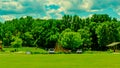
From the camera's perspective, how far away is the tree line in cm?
11839

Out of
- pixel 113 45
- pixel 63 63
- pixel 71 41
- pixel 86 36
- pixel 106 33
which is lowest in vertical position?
pixel 113 45

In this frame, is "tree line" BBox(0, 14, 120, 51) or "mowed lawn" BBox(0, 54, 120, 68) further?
"tree line" BBox(0, 14, 120, 51)

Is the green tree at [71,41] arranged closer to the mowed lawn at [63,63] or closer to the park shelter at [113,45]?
the park shelter at [113,45]

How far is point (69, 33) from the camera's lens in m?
117

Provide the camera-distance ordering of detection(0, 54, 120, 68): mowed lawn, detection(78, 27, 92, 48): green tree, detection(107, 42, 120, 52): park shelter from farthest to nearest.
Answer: detection(78, 27, 92, 48): green tree, detection(107, 42, 120, 52): park shelter, detection(0, 54, 120, 68): mowed lawn

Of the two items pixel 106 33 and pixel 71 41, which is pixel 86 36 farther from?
pixel 71 41

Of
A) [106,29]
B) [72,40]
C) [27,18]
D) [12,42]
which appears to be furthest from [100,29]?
[27,18]

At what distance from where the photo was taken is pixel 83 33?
123m

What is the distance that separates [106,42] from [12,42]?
1288 inches

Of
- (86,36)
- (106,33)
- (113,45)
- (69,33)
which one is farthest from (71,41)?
(113,45)

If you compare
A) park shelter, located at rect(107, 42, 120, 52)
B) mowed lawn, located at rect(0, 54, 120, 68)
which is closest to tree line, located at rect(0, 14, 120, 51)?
park shelter, located at rect(107, 42, 120, 52)

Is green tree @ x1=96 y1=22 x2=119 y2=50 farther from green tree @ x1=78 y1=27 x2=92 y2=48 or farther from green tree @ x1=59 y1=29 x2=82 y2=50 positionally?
green tree @ x1=59 y1=29 x2=82 y2=50

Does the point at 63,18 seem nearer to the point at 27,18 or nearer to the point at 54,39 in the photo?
the point at 54,39

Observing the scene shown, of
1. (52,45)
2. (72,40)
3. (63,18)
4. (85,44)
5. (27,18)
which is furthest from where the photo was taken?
(27,18)
